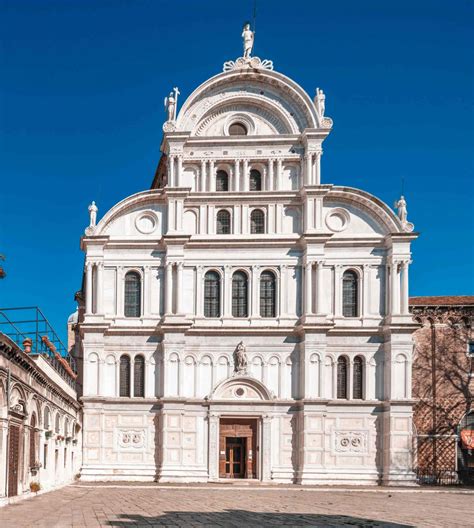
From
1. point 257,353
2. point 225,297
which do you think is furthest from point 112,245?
point 257,353

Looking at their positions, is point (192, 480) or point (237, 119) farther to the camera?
point (237, 119)

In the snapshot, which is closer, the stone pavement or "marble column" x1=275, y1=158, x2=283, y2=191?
the stone pavement

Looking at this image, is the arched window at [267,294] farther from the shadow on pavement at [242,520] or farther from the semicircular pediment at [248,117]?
the shadow on pavement at [242,520]

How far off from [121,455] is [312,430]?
9.72 meters

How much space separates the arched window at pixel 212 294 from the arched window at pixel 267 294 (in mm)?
2243

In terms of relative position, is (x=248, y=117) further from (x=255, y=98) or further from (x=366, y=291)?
(x=366, y=291)

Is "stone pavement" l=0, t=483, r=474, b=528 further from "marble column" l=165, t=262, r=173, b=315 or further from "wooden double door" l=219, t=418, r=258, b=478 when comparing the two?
"marble column" l=165, t=262, r=173, b=315

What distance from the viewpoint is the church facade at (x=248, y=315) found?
40.2 meters

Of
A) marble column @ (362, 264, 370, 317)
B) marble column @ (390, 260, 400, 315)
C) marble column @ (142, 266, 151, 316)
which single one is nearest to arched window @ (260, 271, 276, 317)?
marble column @ (362, 264, 370, 317)

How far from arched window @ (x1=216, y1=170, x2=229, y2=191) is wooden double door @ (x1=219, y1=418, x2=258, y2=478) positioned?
12.2m

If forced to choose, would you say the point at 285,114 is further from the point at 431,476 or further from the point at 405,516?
the point at 405,516

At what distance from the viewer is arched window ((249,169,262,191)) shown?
141ft

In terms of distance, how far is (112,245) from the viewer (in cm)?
4194

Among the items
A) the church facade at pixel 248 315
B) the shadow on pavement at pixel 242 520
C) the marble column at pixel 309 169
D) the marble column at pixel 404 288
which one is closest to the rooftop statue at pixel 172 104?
the church facade at pixel 248 315
